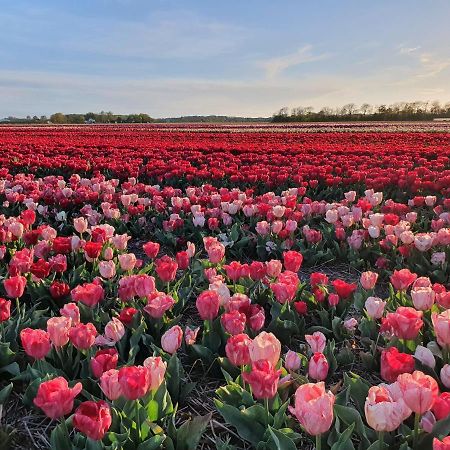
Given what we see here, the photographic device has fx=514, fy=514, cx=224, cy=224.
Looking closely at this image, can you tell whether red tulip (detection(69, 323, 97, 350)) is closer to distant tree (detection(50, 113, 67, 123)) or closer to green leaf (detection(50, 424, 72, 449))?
green leaf (detection(50, 424, 72, 449))

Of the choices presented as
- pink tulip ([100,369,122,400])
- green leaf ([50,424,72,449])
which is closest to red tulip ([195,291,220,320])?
pink tulip ([100,369,122,400])

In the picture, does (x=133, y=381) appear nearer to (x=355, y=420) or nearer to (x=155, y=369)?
(x=155, y=369)

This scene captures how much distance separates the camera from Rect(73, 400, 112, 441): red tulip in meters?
1.57

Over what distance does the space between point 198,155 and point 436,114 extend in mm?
58733

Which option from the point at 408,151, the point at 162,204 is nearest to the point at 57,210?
the point at 162,204

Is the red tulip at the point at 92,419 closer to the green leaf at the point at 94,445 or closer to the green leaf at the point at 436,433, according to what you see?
the green leaf at the point at 94,445

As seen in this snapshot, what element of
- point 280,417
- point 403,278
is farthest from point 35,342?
point 403,278

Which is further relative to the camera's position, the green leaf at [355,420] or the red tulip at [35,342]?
the red tulip at [35,342]

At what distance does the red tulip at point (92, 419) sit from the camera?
1571mm

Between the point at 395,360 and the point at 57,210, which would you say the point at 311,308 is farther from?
the point at 57,210

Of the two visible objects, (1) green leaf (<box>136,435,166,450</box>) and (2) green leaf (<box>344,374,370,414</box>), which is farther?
(2) green leaf (<box>344,374,370,414</box>)

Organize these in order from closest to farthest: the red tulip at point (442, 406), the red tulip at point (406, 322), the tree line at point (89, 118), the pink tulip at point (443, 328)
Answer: the red tulip at point (442, 406), the pink tulip at point (443, 328), the red tulip at point (406, 322), the tree line at point (89, 118)

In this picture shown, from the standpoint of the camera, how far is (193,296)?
3.83 meters

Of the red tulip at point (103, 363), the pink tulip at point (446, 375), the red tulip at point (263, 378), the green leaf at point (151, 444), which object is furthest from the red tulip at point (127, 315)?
the pink tulip at point (446, 375)
